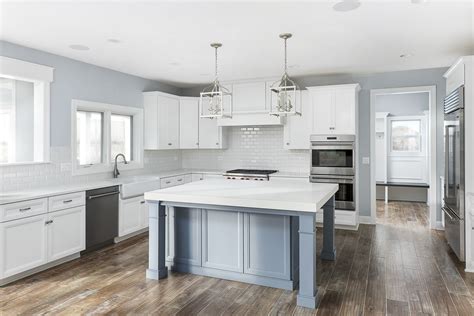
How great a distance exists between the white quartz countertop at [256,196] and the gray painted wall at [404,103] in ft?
18.5

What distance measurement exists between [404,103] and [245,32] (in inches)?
246

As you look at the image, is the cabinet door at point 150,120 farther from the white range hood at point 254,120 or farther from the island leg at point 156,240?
the island leg at point 156,240

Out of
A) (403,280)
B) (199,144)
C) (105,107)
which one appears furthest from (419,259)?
(105,107)

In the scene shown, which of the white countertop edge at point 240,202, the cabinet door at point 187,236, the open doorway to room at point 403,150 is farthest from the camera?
the open doorway to room at point 403,150

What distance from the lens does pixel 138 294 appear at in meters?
3.21

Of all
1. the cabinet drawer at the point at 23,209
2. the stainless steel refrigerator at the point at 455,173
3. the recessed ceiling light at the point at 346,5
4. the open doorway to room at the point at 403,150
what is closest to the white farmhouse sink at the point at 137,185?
the cabinet drawer at the point at 23,209

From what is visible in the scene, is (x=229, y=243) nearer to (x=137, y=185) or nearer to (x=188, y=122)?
(x=137, y=185)

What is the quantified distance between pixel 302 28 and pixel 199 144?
3656 millimetres

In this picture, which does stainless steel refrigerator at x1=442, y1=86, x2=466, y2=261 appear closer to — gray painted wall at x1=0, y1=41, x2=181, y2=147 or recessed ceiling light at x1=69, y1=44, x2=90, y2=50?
recessed ceiling light at x1=69, y1=44, x2=90, y2=50

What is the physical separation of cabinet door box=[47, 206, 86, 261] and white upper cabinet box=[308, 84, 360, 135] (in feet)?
12.3

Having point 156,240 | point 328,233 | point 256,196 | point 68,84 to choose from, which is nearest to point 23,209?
point 156,240

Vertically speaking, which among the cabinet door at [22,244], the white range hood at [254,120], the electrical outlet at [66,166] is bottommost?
the cabinet door at [22,244]

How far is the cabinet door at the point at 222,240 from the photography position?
3.50 m

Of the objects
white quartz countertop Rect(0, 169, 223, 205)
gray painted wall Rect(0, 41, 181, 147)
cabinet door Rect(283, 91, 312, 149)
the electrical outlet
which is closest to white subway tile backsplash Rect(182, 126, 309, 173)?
cabinet door Rect(283, 91, 312, 149)
